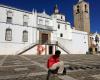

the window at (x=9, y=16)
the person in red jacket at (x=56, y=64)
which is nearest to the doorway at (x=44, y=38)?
the window at (x=9, y=16)

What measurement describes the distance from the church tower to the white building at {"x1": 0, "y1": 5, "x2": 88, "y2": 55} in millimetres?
14398

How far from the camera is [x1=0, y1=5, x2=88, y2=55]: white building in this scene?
35.2 meters

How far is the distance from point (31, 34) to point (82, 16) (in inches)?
1153

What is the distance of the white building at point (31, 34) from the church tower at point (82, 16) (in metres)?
14.4

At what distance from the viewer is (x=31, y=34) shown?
128 feet

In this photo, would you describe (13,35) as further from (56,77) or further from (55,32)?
(56,77)

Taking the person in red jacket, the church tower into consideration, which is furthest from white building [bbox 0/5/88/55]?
the person in red jacket

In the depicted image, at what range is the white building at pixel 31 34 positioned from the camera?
3516 cm

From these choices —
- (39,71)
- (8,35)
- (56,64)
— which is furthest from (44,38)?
(56,64)

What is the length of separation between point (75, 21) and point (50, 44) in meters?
27.7

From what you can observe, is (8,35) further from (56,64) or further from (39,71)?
(56,64)

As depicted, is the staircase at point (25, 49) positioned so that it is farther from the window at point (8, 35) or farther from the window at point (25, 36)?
the window at point (8, 35)

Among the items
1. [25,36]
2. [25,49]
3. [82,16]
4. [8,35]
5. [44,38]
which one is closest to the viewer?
[8,35]

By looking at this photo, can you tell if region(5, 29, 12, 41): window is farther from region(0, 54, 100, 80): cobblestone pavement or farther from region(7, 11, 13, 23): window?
region(0, 54, 100, 80): cobblestone pavement
